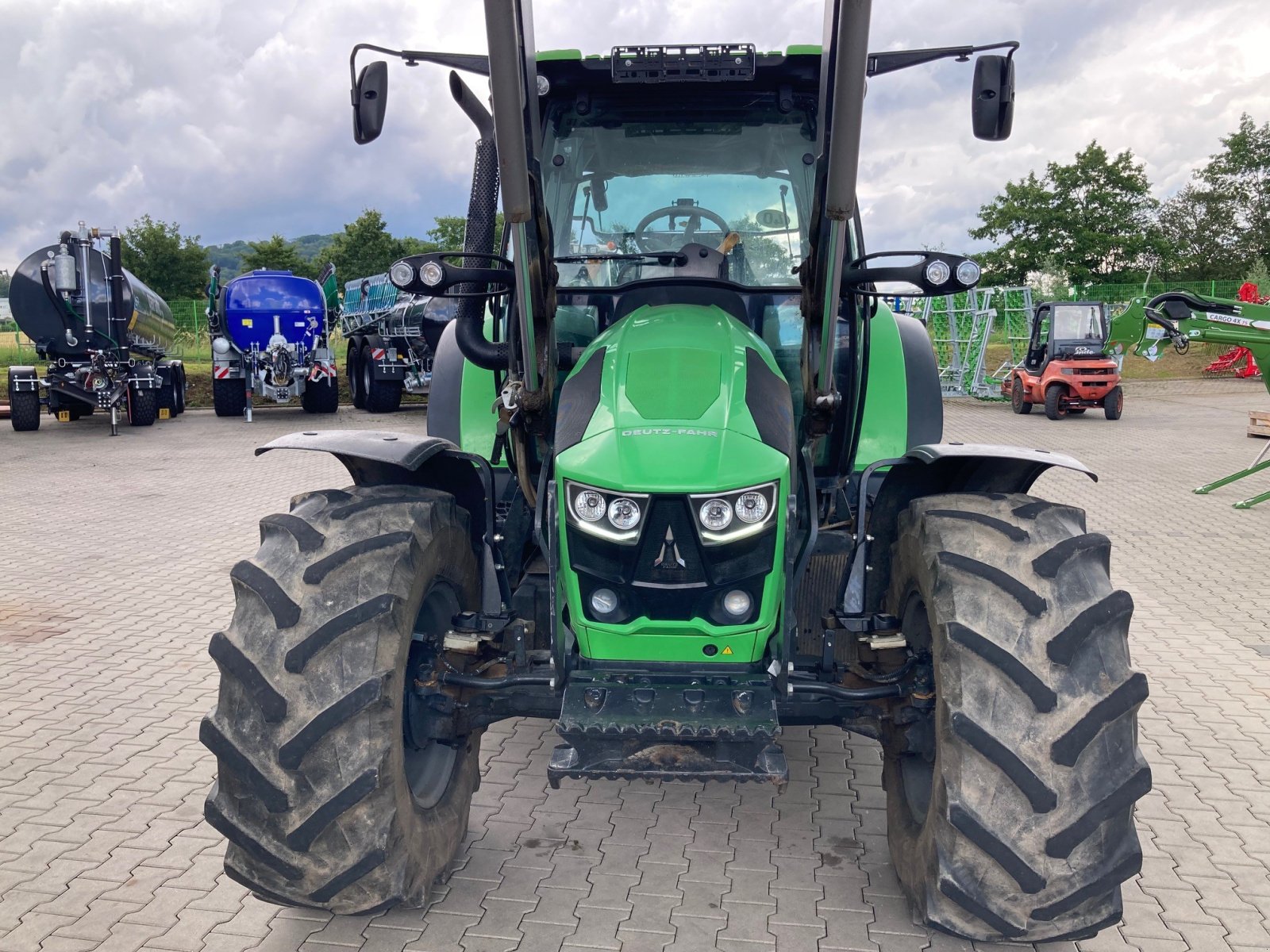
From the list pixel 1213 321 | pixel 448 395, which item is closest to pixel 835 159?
pixel 448 395

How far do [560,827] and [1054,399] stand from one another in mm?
19518

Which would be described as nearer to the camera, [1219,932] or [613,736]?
[613,736]

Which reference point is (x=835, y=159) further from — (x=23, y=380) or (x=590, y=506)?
(x=23, y=380)

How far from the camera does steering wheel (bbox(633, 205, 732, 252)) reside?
4328mm

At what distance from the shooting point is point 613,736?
2.95 m

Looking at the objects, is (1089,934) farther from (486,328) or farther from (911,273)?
(486,328)

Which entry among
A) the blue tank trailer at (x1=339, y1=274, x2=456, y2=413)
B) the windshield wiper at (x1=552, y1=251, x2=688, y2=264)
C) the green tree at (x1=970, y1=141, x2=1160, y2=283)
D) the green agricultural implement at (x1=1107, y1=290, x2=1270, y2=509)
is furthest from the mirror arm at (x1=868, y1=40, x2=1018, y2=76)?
the green tree at (x1=970, y1=141, x2=1160, y2=283)

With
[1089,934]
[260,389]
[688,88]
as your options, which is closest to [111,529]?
[688,88]

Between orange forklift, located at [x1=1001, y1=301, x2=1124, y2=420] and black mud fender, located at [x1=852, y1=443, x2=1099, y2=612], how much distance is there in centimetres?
1902

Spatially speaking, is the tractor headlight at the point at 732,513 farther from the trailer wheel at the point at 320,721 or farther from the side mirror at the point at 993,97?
the side mirror at the point at 993,97

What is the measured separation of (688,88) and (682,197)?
415 millimetres

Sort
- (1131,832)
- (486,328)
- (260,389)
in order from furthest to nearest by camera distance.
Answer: (260,389)
(486,328)
(1131,832)

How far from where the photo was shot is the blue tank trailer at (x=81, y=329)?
18.8 meters

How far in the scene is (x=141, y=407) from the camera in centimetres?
2058
